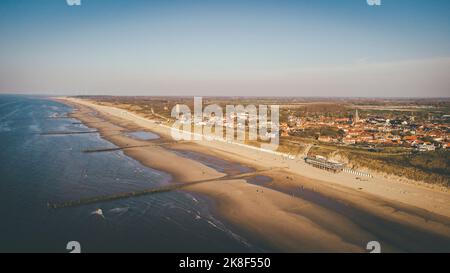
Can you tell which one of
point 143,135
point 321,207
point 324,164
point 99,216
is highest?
point 143,135

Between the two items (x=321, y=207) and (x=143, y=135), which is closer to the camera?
(x=321, y=207)

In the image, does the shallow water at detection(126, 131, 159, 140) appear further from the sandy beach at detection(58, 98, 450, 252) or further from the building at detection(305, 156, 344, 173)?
the building at detection(305, 156, 344, 173)

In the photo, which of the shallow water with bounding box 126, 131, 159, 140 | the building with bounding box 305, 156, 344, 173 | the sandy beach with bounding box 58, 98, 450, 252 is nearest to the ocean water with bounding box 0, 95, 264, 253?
the sandy beach with bounding box 58, 98, 450, 252

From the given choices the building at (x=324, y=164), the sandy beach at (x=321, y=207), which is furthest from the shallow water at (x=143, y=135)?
the building at (x=324, y=164)

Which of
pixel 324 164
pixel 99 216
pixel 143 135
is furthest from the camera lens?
pixel 143 135

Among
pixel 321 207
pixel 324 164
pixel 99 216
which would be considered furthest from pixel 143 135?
pixel 321 207

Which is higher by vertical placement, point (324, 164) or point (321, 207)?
point (324, 164)

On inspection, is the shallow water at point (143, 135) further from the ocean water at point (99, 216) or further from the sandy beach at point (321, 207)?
the ocean water at point (99, 216)

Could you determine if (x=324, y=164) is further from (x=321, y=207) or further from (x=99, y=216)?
(x=99, y=216)
